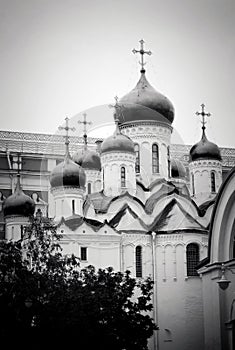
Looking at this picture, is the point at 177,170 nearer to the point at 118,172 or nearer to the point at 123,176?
the point at 123,176

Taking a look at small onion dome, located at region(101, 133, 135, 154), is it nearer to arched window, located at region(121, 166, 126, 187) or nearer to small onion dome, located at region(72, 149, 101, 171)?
arched window, located at region(121, 166, 126, 187)

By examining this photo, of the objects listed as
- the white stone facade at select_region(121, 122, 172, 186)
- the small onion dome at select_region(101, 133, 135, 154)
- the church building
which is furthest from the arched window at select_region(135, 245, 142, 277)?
the small onion dome at select_region(101, 133, 135, 154)

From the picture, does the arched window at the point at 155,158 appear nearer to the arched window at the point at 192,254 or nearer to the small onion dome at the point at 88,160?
the small onion dome at the point at 88,160

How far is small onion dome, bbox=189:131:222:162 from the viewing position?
3203cm

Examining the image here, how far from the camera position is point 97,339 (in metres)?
15.9

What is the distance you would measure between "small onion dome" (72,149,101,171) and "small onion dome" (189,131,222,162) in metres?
5.09

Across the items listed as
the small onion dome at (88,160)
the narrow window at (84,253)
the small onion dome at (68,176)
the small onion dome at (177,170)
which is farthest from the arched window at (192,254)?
the small onion dome at (88,160)

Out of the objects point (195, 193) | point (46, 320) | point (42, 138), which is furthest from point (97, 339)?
point (42, 138)

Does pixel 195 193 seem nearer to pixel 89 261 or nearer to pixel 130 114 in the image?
pixel 130 114

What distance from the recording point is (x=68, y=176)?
3008 centimetres

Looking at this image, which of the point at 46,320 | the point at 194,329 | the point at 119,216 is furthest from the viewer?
the point at 119,216

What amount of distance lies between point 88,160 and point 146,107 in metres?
5.23

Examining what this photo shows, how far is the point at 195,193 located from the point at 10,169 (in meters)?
12.7

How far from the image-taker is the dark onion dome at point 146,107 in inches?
1226
